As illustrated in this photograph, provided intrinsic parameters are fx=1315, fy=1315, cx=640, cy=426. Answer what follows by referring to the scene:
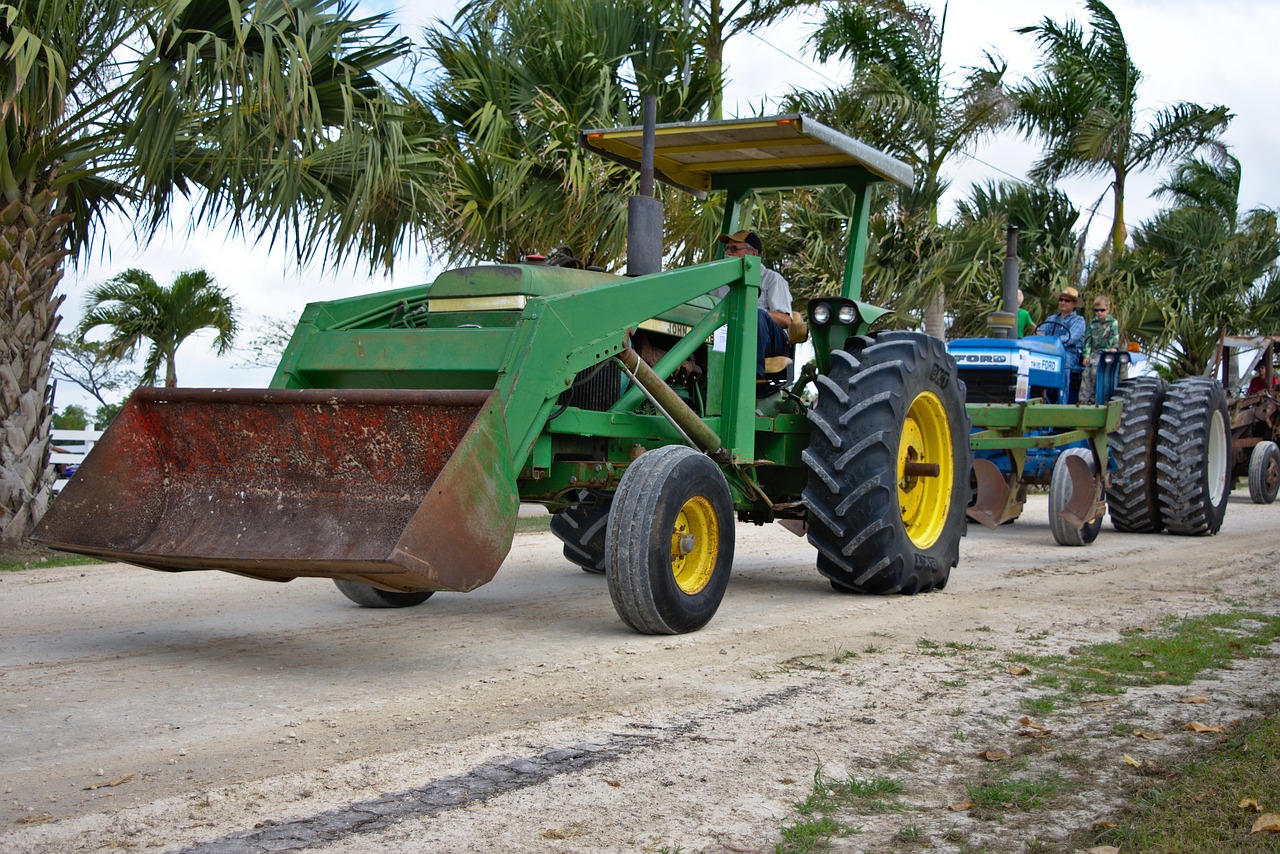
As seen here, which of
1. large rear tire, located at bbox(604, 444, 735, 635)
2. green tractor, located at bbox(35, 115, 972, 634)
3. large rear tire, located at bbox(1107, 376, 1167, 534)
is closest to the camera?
green tractor, located at bbox(35, 115, 972, 634)

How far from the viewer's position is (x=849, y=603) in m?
7.30

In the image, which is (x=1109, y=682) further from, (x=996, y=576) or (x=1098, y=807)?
(x=996, y=576)

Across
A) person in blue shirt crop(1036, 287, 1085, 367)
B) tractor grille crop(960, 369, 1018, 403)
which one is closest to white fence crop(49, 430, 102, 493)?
tractor grille crop(960, 369, 1018, 403)

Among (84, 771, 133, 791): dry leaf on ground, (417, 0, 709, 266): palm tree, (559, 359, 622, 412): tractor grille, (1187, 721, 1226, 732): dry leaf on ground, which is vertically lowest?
(84, 771, 133, 791): dry leaf on ground

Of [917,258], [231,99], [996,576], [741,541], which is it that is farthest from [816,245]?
[231,99]

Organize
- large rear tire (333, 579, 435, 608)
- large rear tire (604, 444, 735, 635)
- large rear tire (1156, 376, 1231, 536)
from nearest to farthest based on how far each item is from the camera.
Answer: large rear tire (604, 444, 735, 635)
large rear tire (333, 579, 435, 608)
large rear tire (1156, 376, 1231, 536)

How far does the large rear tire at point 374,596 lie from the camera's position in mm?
6852

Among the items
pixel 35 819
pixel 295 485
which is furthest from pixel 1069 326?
pixel 35 819

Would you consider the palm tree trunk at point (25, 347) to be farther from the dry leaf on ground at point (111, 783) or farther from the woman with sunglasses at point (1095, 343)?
the woman with sunglasses at point (1095, 343)

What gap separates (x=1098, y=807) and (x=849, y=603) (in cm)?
371

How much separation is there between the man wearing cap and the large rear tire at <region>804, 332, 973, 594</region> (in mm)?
384

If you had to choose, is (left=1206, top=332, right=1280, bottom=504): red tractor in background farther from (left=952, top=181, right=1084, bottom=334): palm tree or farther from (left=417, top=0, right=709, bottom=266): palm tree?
(left=417, top=0, right=709, bottom=266): palm tree

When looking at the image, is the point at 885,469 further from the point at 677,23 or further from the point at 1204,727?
the point at 677,23

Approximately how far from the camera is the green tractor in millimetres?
5309
